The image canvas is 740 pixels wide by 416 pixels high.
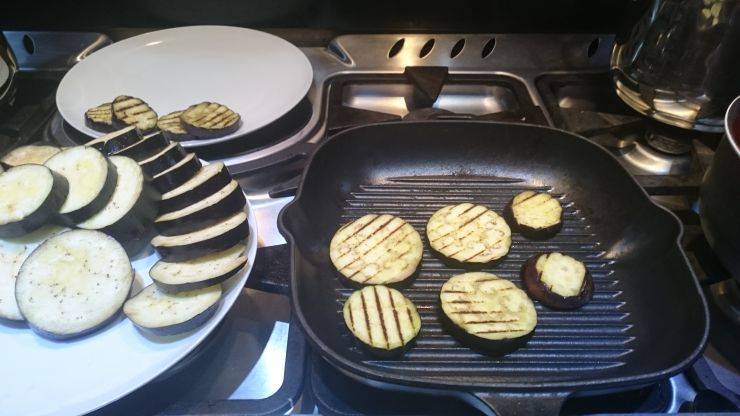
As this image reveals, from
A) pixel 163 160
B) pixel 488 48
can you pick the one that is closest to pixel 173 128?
pixel 163 160

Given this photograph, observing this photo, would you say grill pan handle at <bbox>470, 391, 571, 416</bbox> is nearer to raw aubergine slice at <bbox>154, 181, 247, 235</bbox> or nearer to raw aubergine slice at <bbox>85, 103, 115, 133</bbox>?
raw aubergine slice at <bbox>154, 181, 247, 235</bbox>

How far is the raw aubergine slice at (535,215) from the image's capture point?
1369 millimetres

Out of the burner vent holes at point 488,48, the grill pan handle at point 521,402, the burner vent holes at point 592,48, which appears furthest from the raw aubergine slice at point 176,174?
the burner vent holes at point 592,48

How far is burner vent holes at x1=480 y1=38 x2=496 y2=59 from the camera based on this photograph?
2.06 m

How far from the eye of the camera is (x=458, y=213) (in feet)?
4.64

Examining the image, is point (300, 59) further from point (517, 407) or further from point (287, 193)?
point (517, 407)

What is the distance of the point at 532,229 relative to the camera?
136 cm

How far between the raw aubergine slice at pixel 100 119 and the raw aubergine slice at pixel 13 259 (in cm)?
50

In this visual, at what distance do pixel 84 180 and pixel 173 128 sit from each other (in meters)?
0.44

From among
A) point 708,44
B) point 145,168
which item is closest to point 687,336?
point 708,44

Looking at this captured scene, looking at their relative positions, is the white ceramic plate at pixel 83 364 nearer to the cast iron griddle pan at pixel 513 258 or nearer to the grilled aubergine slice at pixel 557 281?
the cast iron griddle pan at pixel 513 258

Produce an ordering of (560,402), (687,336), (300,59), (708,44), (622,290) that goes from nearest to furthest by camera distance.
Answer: (560,402), (687,336), (622,290), (708,44), (300,59)

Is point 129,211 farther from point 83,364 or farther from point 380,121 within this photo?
point 380,121

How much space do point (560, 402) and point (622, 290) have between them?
1.67 feet
